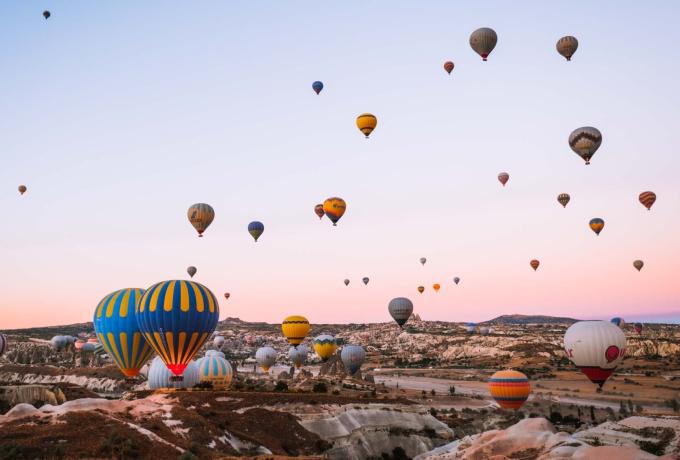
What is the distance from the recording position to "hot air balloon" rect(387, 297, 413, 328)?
245ft

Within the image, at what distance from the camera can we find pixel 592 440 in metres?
26.6

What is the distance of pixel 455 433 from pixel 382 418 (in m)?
6.75

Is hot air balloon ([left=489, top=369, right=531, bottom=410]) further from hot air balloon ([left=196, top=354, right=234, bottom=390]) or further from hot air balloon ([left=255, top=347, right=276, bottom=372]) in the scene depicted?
hot air balloon ([left=255, top=347, right=276, bottom=372])

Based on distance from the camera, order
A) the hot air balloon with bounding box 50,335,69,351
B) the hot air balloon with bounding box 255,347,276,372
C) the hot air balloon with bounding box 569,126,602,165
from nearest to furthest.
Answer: the hot air balloon with bounding box 569,126,602,165 < the hot air balloon with bounding box 255,347,276,372 < the hot air balloon with bounding box 50,335,69,351

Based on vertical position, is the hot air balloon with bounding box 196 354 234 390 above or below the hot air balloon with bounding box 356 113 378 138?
below

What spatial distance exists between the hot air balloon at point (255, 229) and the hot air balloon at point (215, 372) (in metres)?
16.9

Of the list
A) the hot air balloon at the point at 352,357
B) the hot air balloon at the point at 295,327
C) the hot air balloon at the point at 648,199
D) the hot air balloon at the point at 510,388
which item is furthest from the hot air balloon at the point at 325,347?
the hot air balloon at the point at 648,199

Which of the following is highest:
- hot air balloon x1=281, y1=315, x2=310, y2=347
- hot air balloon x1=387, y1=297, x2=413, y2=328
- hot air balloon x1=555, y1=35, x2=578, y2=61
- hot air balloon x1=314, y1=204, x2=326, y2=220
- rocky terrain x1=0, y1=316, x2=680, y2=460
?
hot air balloon x1=555, y1=35, x2=578, y2=61

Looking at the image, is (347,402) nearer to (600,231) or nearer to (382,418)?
(382,418)

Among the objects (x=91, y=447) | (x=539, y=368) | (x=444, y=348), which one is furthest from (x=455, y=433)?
(x=444, y=348)

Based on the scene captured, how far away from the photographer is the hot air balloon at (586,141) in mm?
47219

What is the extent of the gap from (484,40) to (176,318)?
3592cm

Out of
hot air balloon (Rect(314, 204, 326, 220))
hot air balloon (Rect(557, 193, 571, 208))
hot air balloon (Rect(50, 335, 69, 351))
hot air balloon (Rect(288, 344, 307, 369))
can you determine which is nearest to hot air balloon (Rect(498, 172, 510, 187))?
hot air balloon (Rect(557, 193, 571, 208))

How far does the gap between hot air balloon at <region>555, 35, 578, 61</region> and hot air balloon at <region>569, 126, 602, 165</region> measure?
7.64 metres
